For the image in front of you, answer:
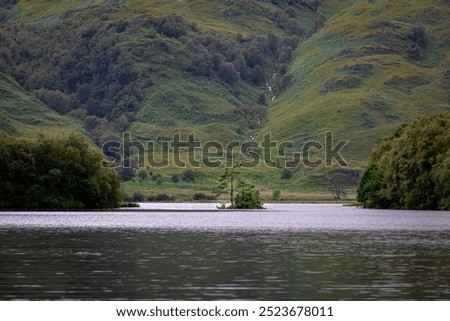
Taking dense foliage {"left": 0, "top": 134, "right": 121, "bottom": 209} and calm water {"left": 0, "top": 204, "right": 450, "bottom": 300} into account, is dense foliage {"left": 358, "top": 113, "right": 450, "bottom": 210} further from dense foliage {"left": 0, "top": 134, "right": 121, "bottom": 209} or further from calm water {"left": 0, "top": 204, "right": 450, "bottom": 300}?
calm water {"left": 0, "top": 204, "right": 450, "bottom": 300}

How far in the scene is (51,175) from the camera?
176 metres

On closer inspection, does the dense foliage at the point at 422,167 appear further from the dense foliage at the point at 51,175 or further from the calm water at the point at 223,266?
the calm water at the point at 223,266

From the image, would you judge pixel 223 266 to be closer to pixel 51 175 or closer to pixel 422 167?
pixel 51 175

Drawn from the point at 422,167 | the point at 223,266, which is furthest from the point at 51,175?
the point at 223,266

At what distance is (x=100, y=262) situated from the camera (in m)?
65.0

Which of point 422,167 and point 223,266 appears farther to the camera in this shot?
point 422,167

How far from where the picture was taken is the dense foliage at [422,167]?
17362 centimetres

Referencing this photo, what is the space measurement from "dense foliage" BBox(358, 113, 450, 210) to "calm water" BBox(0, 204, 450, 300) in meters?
72.6

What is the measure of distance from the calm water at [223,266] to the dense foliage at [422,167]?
72611 millimetres

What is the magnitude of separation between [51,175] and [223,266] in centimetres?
11701

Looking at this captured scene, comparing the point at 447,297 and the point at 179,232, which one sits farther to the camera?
the point at 179,232

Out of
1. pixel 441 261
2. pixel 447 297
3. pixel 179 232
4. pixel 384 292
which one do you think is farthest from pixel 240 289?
pixel 179 232
